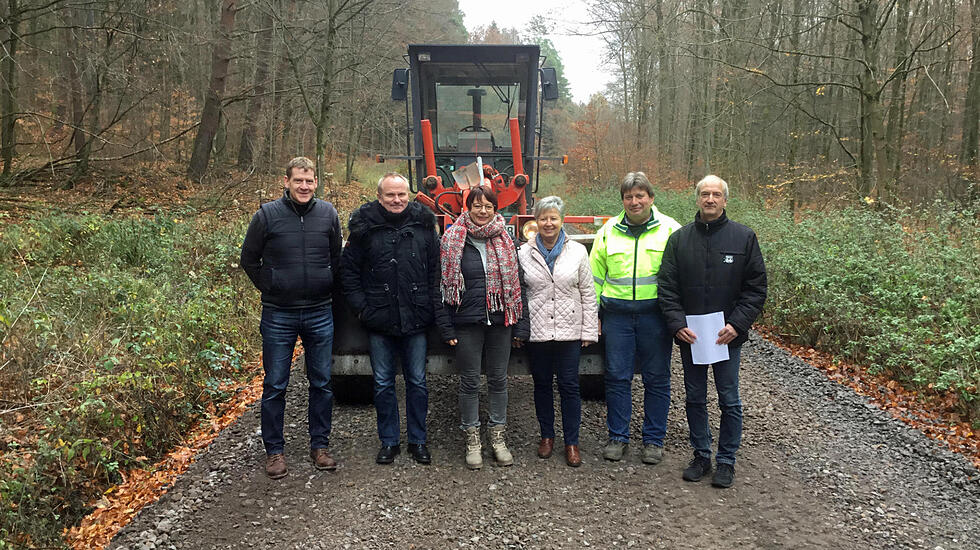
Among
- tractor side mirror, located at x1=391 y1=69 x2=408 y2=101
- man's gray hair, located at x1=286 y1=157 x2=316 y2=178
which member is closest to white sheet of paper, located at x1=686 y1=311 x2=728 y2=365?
man's gray hair, located at x1=286 y1=157 x2=316 y2=178

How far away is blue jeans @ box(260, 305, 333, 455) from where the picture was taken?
4141mm

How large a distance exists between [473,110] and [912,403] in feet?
19.3

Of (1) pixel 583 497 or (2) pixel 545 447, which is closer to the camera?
(1) pixel 583 497

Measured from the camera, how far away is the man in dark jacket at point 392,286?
418 cm

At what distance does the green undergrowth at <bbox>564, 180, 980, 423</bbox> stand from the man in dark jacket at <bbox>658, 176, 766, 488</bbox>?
204cm

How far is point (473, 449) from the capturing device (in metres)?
4.31

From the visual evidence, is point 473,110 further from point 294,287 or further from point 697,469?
point 697,469

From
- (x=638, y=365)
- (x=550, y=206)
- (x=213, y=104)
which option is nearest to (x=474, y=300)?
(x=550, y=206)

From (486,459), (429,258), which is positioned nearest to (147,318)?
(429,258)

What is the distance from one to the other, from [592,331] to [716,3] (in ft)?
56.7

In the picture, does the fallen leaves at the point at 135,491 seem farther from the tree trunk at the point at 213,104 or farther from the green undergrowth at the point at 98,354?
the tree trunk at the point at 213,104

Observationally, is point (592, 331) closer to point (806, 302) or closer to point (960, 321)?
point (960, 321)

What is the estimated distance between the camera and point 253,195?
1266cm

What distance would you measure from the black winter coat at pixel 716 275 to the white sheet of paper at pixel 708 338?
3 cm
